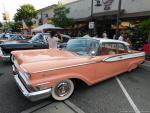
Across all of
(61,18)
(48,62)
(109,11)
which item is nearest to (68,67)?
(48,62)

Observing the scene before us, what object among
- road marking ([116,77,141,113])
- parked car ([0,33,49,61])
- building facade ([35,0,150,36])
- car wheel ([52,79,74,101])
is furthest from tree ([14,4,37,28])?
car wheel ([52,79,74,101])

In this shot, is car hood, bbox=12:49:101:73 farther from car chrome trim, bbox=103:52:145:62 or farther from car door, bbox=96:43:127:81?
car chrome trim, bbox=103:52:145:62

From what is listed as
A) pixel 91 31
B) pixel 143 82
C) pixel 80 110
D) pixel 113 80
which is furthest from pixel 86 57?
pixel 91 31

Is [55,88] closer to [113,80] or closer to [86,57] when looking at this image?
[86,57]

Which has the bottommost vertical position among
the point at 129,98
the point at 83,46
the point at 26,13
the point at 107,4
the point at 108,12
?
the point at 129,98

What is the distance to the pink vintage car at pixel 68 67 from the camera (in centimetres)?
332

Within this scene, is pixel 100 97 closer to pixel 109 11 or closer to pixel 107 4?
pixel 109 11

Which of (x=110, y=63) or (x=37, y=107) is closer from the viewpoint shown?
(x=37, y=107)

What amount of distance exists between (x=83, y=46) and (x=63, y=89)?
60.3 inches

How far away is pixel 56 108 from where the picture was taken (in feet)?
11.7

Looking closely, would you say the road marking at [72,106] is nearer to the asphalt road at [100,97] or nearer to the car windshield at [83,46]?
the asphalt road at [100,97]

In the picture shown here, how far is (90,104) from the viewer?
12.5 ft

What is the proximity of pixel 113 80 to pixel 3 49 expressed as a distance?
488cm

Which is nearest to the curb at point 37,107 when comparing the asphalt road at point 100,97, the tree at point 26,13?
the asphalt road at point 100,97
